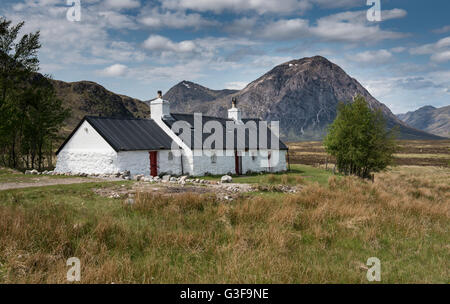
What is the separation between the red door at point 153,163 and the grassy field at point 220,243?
15.1 meters

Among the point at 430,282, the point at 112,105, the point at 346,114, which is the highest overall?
the point at 112,105

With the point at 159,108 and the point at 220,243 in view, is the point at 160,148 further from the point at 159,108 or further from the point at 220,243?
the point at 220,243

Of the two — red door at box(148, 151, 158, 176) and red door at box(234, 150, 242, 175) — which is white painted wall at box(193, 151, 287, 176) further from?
red door at box(148, 151, 158, 176)

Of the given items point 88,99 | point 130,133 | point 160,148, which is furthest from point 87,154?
point 88,99

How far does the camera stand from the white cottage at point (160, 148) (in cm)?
2442

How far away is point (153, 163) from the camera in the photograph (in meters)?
26.6

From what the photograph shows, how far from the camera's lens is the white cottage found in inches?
961

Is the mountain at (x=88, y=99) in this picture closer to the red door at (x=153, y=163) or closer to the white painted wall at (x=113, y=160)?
the white painted wall at (x=113, y=160)

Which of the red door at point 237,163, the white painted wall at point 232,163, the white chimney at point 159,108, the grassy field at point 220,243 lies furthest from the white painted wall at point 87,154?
the grassy field at point 220,243

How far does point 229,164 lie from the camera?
101 ft

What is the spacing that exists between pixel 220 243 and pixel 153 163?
19944 millimetres
